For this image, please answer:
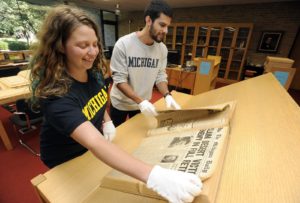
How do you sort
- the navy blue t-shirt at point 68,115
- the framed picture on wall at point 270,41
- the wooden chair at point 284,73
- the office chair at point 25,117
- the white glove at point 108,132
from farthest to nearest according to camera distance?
the framed picture on wall at point 270,41, the wooden chair at point 284,73, the office chair at point 25,117, the white glove at point 108,132, the navy blue t-shirt at point 68,115

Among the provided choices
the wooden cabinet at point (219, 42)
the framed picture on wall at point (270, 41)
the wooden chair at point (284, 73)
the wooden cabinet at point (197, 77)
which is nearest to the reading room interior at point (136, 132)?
the wooden chair at point (284, 73)

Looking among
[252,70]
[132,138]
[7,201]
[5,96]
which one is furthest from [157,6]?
[252,70]

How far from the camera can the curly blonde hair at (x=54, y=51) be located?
59 cm

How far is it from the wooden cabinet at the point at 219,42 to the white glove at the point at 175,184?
460cm

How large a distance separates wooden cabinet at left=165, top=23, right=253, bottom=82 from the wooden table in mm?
4220

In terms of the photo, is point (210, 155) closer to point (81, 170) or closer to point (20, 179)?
point (81, 170)

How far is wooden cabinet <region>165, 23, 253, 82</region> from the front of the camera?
4.88 meters

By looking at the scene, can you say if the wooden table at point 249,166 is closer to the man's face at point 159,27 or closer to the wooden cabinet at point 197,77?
the man's face at point 159,27

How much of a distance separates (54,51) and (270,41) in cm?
598

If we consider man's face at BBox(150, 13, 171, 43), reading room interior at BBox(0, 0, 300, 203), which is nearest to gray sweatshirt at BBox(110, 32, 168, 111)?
reading room interior at BBox(0, 0, 300, 203)

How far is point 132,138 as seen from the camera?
0.86m

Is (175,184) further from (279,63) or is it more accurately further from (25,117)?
(279,63)

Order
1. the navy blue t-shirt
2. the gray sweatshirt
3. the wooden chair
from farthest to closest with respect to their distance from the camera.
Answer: the wooden chair, the gray sweatshirt, the navy blue t-shirt

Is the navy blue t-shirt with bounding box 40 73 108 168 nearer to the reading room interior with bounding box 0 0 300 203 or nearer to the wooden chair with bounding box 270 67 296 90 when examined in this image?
the reading room interior with bounding box 0 0 300 203
